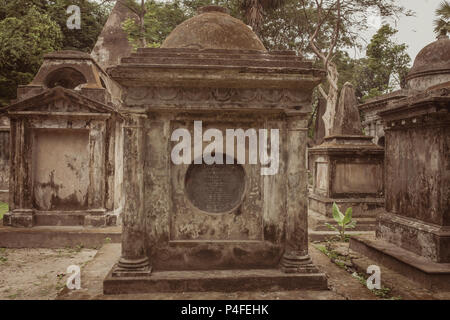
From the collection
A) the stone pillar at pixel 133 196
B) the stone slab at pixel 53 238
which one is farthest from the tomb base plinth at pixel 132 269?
the stone slab at pixel 53 238

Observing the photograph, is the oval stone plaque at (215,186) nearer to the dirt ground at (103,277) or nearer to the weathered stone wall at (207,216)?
the weathered stone wall at (207,216)

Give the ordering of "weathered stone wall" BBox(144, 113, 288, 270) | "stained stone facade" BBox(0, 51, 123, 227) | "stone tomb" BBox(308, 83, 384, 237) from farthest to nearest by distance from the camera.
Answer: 1. "stone tomb" BBox(308, 83, 384, 237)
2. "stained stone facade" BBox(0, 51, 123, 227)
3. "weathered stone wall" BBox(144, 113, 288, 270)

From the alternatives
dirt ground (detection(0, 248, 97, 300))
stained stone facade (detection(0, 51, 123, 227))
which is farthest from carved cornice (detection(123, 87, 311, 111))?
stained stone facade (detection(0, 51, 123, 227))

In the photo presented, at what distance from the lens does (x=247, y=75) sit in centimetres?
404

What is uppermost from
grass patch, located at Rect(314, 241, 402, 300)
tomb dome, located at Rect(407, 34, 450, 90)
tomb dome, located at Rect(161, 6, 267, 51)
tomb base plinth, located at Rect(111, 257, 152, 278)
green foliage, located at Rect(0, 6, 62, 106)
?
green foliage, located at Rect(0, 6, 62, 106)

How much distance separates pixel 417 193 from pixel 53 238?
7.42 meters

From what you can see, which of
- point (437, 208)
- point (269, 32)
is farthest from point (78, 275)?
point (269, 32)

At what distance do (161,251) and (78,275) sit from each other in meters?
1.23

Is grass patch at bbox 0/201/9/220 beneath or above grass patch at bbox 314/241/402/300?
above

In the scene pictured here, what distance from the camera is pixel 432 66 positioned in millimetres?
11555

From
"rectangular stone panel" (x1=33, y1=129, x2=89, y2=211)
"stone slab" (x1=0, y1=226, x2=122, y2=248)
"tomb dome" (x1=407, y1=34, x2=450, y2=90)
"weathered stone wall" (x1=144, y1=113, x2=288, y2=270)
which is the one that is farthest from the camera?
"tomb dome" (x1=407, y1=34, x2=450, y2=90)

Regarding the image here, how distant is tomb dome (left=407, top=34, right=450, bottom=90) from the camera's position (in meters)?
11.4

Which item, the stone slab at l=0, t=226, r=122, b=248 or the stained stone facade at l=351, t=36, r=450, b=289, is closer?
the stained stone facade at l=351, t=36, r=450, b=289

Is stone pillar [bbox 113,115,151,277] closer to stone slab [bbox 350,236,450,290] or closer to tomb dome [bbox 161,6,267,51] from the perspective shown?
tomb dome [bbox 161,6,267,51]
